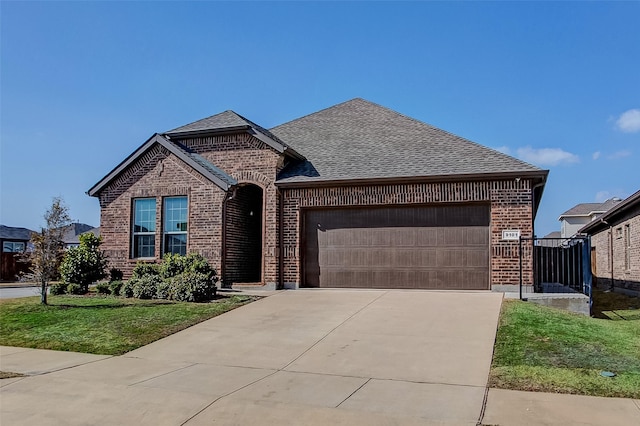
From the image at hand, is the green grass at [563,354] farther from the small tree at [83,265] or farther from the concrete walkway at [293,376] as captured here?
the small tree at [83,265]

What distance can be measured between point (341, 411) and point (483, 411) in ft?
5.07

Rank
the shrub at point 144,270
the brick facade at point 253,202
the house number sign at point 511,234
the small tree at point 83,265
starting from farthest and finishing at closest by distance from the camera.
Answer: the small tree at point 83,265, the shrub at point 144,270, the brick facade at point 253,202, the house number sign at point 511,234

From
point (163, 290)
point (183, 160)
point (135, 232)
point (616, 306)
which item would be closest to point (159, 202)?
point (135, 232)

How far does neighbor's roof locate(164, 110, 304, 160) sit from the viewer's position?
623 inches

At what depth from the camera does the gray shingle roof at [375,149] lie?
47.2 ft

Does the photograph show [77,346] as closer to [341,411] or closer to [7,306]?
[7,306]

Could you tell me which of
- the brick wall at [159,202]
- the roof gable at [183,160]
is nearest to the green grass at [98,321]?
the brick wall at [159,202]

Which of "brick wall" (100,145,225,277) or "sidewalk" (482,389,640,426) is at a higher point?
"brick wall" (100,145,225,277)

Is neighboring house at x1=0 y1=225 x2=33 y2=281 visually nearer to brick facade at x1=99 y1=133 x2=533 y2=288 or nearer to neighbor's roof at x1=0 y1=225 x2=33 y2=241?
neighbor's roof at x1=0 y1=225 x2=33 y2=241

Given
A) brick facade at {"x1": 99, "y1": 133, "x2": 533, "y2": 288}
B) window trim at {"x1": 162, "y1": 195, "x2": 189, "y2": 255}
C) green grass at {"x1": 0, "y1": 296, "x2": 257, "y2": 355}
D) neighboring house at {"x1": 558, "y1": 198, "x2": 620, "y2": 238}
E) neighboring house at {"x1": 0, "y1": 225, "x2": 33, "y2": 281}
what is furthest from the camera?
neighboring house at {"x1": 558, "y1": 198, "x2": 620, "y2": 238}

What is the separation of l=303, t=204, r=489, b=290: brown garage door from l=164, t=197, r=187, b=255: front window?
385 cm

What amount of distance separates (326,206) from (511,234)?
5225mm

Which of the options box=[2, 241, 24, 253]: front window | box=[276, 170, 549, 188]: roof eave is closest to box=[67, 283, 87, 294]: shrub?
box=[276, 170, 549, 188]: roof eave

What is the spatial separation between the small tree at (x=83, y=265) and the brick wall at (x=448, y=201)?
18.4 ft
